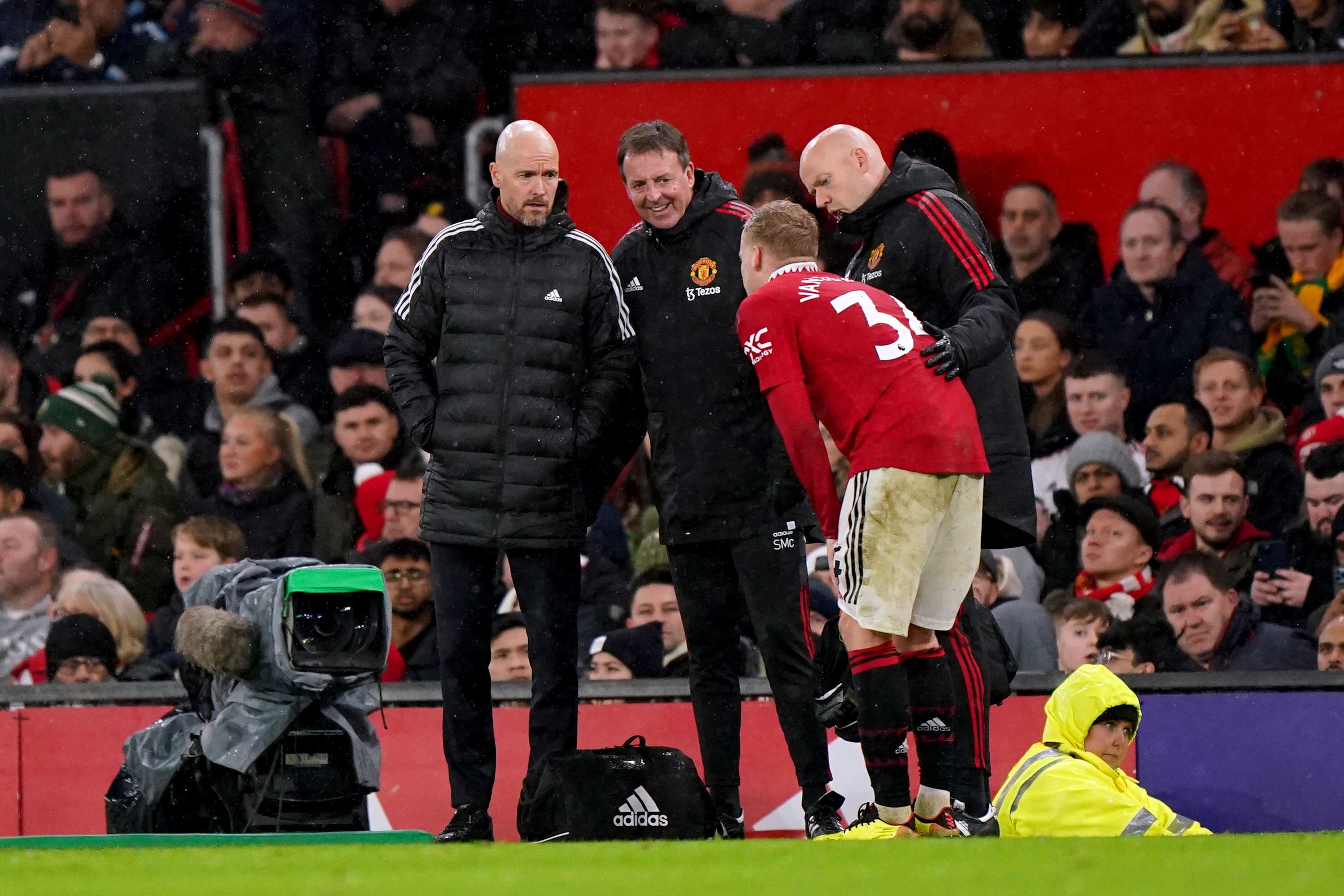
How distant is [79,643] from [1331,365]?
18.7 feet

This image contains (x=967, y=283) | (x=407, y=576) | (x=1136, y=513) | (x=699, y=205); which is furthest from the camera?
(x=407, y=576)

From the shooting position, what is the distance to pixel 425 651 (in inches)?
322

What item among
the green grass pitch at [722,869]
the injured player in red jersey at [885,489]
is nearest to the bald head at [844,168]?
the injured player in red jersey at [885,489]

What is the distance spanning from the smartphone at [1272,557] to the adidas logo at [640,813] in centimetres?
341

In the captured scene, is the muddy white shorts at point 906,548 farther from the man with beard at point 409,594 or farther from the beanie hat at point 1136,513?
the man with beard at point 409,594

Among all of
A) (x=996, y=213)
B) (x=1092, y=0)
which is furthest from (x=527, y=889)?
(x=1092, y=0)

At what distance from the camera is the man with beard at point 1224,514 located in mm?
8180

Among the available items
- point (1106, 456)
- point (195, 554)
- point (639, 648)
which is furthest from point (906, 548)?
point (195, 554)

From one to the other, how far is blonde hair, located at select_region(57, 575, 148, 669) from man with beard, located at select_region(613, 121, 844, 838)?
322 centimetres

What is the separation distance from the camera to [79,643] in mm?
8219

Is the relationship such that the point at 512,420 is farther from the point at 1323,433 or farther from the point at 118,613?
the point at 1323,433

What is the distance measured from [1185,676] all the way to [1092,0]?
15.0 feet

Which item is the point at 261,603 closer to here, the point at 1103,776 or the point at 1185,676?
the point at 1103,776

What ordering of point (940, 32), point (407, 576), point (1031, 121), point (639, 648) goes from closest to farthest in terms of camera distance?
point (639, 648) → point (407, 576) → point (1031, 121) → point (940, 32)
